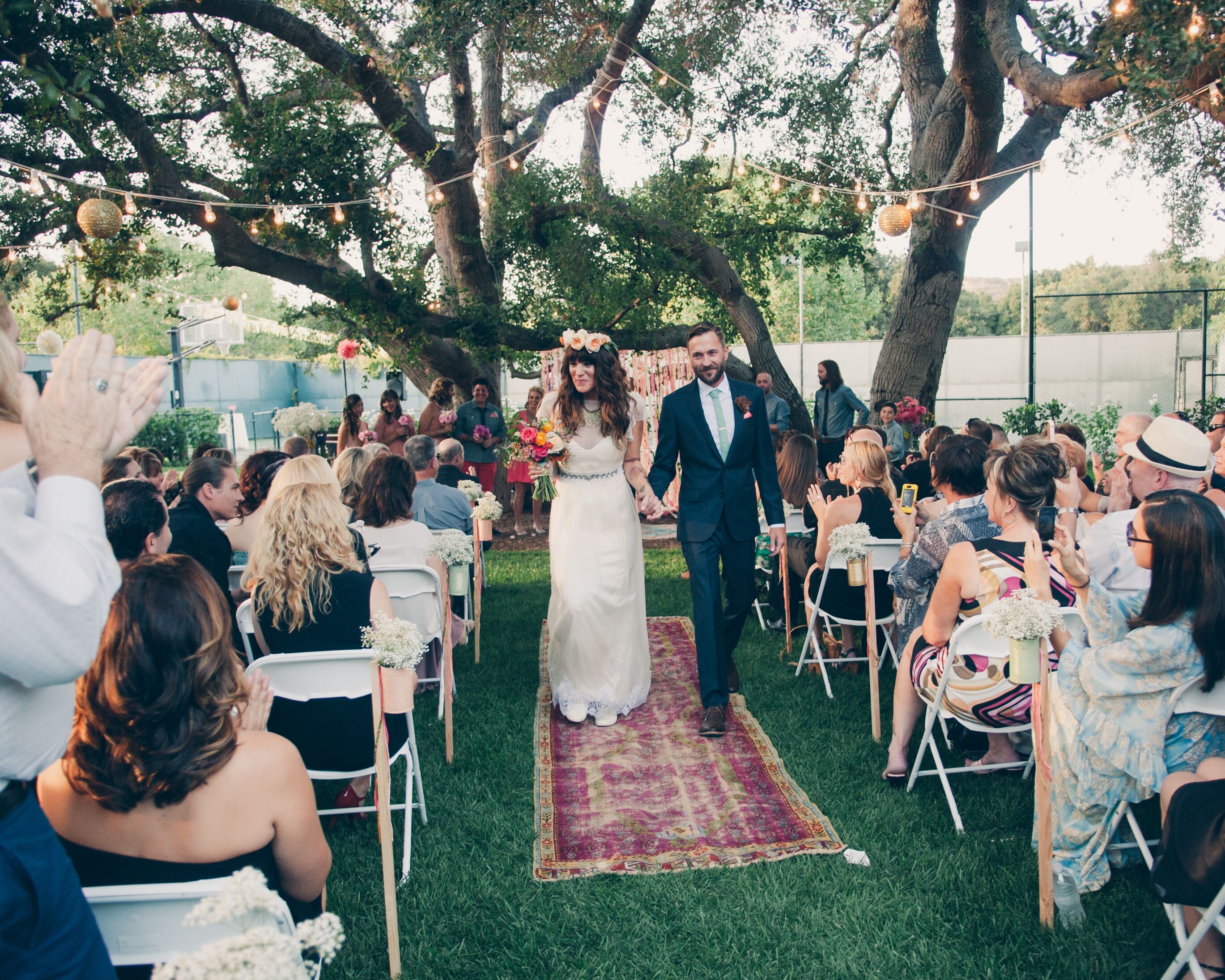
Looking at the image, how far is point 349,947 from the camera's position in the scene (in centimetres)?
289

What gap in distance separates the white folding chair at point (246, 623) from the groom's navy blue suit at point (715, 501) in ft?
6.91

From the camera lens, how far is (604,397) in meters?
5.10

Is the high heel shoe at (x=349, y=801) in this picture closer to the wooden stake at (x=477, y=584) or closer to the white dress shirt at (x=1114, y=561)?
the wooden stake at (x=477, y=584)

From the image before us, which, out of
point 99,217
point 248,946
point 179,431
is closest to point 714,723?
point 248,946

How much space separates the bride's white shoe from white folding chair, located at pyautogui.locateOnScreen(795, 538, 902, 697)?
1.33m

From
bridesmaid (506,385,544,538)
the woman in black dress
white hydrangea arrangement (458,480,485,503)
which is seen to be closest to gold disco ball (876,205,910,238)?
bridesmaid (506,385,544,538)

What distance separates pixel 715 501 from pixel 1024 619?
2.25 m

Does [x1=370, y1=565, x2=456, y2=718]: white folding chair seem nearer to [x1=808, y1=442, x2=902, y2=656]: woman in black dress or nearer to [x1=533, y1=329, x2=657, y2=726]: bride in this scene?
[x1=533, y1=329, x2=657, y2=726]: bride

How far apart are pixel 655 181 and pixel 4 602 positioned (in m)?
11.0

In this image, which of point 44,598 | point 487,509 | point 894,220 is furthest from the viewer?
point 894,220

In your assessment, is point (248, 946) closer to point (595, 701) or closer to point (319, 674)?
point (319, 674)

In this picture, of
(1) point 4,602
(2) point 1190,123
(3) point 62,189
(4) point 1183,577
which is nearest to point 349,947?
(1) point 4,602

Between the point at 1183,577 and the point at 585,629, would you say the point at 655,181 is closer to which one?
the point at 585,629

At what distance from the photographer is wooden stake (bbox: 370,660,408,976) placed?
9.07 ft
